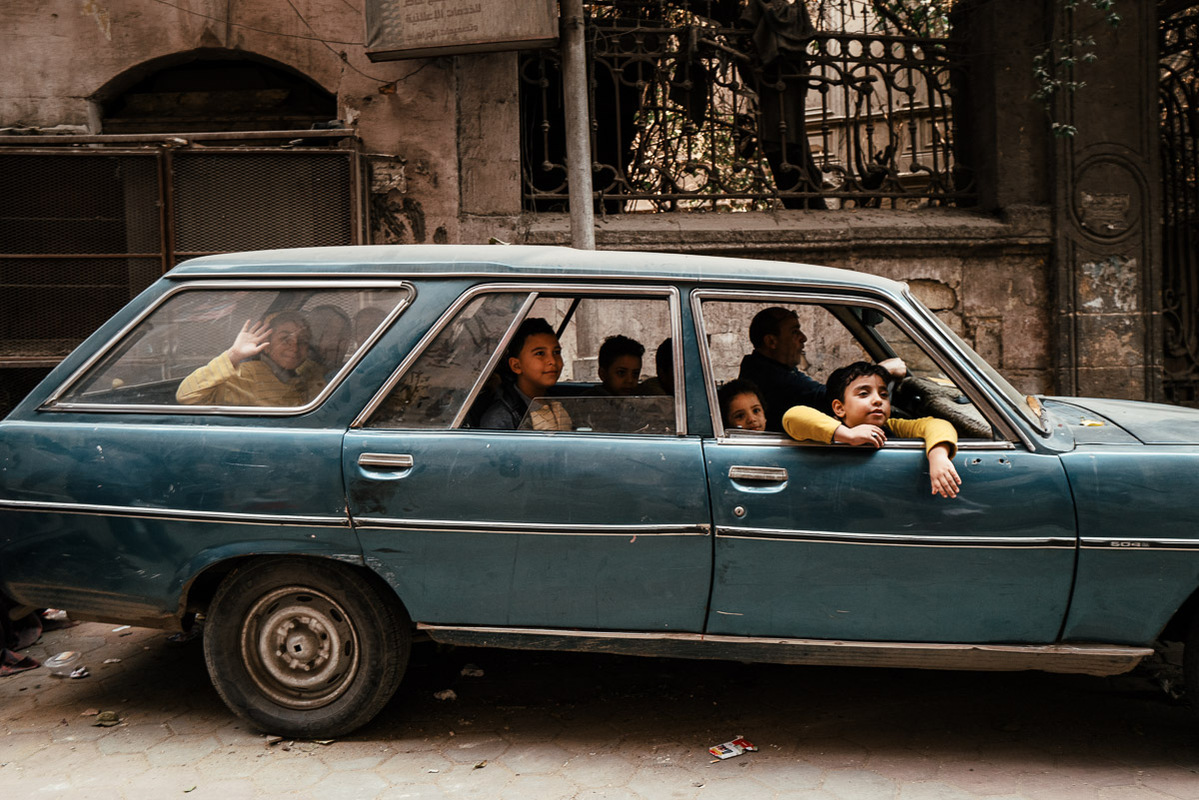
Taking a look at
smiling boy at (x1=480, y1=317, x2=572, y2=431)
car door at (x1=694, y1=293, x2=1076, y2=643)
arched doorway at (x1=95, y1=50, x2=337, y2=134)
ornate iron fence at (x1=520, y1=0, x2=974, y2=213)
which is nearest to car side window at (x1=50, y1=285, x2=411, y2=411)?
smiling boy at (x1=480, y1=317, x2=572, y2=431)

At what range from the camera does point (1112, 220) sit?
7.51 metres

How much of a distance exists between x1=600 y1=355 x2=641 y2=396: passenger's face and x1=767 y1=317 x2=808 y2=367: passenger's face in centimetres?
61

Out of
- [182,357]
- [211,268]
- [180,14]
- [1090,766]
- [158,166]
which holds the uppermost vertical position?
[180,14]

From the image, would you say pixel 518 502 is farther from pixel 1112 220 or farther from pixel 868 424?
pixel 1112 220

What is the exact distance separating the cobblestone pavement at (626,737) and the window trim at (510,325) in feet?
3.69

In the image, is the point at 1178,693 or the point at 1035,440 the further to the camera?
the point at 1178,693

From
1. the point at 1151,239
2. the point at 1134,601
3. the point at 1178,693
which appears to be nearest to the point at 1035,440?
the point at 1134,601

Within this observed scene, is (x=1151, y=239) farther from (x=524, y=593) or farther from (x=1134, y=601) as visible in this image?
(x=524, y=593)

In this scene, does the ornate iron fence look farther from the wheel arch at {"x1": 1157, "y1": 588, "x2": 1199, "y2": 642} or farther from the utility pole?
the wheel arch at {"x1": 1157, "y1": 588, "x2": 1199, "y2": 642}

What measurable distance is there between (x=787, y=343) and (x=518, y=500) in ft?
4.71

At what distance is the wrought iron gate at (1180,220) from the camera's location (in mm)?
Result: 7918

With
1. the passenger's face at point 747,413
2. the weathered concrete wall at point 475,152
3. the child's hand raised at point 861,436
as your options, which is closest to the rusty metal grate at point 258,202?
the weathered concrete wall at point 475,152

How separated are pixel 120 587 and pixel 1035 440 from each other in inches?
121

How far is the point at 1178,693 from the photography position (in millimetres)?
3584
